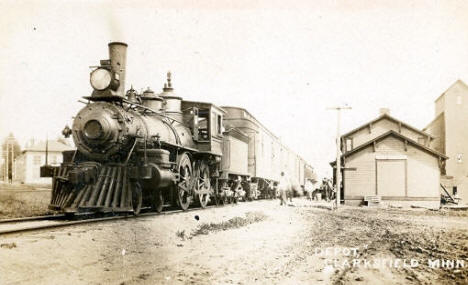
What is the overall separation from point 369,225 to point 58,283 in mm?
7868

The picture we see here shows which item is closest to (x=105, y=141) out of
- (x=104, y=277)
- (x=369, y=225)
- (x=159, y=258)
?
(x=159, y=258)

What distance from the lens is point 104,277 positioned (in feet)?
16.0

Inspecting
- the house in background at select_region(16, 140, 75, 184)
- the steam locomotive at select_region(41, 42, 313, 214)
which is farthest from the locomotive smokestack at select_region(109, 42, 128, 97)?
the house in background at select_region(16, 140, 75, 184)

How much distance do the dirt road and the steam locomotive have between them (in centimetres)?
137

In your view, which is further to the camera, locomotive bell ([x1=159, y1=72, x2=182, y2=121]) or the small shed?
the small shed

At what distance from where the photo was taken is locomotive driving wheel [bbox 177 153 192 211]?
11.2 meters

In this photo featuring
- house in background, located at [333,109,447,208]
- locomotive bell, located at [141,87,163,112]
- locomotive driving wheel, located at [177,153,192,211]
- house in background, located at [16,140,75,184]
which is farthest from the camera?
house in background, located at [16,140,75,184]

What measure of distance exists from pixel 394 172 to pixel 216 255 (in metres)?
17.6

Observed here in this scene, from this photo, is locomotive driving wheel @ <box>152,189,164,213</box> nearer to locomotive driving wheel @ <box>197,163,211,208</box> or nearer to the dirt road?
the dirt road

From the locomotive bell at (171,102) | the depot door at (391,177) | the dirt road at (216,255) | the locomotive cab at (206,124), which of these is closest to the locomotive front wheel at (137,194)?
the dirt road at (216,255)

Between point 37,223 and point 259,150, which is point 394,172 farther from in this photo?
point 37,223

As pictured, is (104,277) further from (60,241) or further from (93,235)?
(93,235)

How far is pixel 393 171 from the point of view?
70.8 feet

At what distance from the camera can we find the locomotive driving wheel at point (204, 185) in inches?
505
